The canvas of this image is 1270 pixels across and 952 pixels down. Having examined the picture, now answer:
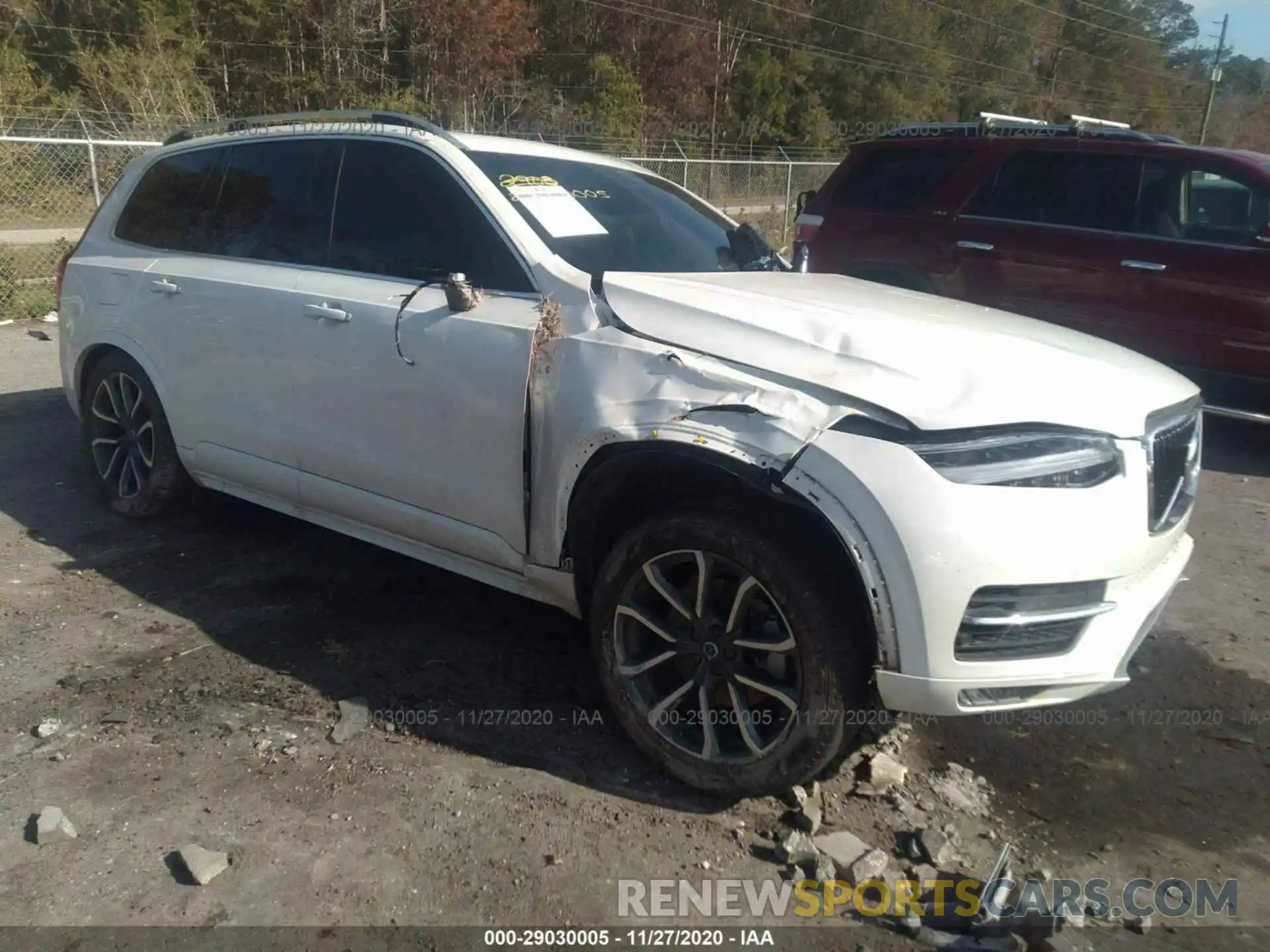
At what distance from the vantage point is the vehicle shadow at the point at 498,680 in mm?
3111

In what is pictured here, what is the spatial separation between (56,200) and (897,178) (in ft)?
37.4

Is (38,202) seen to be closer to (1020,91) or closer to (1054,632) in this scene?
(1054,632)

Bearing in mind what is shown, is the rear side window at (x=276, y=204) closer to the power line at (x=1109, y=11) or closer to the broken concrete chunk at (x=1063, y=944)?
the broken concrete chunk at (x=1063, y=944)

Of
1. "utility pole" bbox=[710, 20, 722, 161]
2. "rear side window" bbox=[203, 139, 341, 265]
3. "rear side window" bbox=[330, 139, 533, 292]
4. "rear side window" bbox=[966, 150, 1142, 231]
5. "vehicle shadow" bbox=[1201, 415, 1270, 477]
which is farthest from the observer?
"utility pole" bbox=[710, 20, 722, 161]

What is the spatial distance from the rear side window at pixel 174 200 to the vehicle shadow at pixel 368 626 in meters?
1.33

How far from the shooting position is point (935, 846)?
277cm

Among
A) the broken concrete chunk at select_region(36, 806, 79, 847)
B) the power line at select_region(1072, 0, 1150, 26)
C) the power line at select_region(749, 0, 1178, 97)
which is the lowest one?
the broken concrete chunk at select_region(36, 806, 79, 847)

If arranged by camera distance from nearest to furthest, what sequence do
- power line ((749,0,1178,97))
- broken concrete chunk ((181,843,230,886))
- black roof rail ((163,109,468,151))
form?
broken concrete chunk ((181,843,230,886)) < black roof rail ((163,109,468,151)) < power line ((749,0,1178,97))

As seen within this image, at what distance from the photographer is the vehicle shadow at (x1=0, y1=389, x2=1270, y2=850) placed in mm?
3111

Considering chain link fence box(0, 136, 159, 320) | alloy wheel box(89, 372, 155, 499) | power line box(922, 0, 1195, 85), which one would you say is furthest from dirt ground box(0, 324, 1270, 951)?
power line box(922, 0, 1195, 85)

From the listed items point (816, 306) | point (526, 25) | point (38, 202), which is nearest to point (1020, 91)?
point (526, 25)

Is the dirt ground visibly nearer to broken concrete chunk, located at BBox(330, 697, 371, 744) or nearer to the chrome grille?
broken concrete chunk, located at BBox(330, 697, 371, 744)

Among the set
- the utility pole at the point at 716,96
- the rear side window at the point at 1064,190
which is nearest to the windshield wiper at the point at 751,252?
the rear side window at the point at 1064,190
